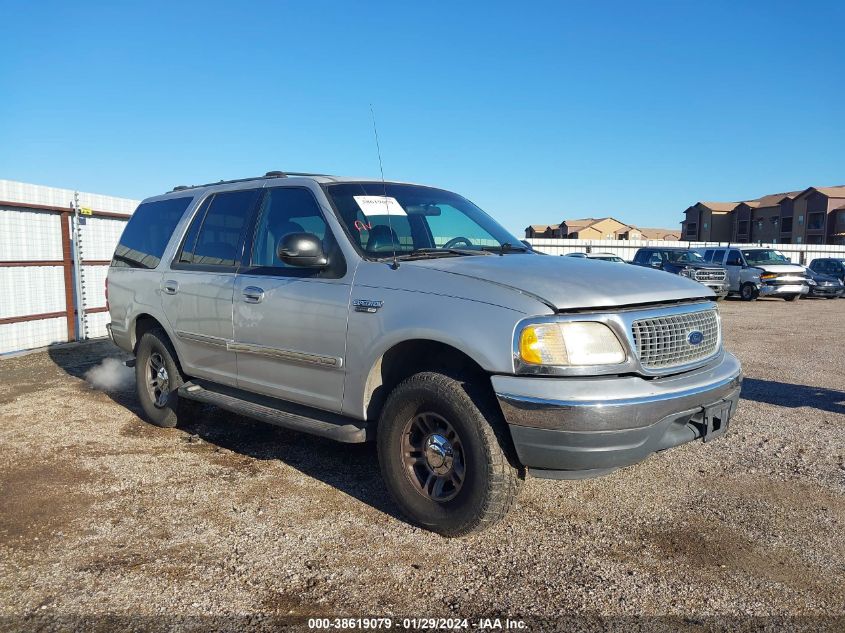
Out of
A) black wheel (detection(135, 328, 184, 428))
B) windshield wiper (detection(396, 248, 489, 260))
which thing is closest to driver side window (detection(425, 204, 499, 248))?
windshield wiper (detection(396, 248, 489, 260))

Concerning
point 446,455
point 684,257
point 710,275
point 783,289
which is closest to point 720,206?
point 684,257

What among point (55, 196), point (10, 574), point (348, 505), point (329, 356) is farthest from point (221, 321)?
point (55, 196)

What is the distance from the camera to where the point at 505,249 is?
444cm

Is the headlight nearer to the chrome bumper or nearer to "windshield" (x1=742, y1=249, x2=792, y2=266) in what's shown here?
the chrome bumper

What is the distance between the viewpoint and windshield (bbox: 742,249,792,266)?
22.2m

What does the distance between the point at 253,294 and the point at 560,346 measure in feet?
7.29

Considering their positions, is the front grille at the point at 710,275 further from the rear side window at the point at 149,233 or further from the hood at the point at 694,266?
the rear side window at the point at 149,233

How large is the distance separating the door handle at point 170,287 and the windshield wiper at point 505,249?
97.7 inches

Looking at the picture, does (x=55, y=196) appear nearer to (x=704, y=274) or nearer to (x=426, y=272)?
(x=426, y=272)

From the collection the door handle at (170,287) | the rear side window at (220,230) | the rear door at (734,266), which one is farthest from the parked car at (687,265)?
the door handle at (170,287)

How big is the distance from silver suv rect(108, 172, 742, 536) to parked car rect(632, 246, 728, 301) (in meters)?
18.1

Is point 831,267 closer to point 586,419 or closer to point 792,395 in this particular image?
point 792,395

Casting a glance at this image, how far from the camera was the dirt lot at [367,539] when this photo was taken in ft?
9.20

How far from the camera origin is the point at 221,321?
15.3 feet
